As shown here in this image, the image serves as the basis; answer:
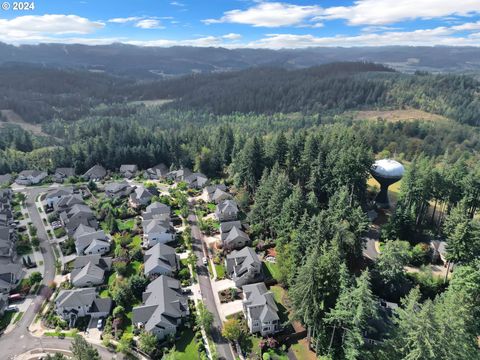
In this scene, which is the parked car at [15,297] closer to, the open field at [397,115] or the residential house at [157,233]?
the residential house at [157,233]

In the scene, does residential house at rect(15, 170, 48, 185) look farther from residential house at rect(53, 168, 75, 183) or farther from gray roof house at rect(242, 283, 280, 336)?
gray roof house at rect(242, 283, 280, 336)

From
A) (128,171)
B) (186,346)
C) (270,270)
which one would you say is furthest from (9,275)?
(128,171)

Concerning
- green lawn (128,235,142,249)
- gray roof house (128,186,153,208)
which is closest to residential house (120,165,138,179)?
gray roof house (128,186,153,208)

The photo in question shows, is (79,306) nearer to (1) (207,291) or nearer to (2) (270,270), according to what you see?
(1) (207,291)

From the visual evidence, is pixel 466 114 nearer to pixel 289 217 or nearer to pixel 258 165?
pixel 258 165

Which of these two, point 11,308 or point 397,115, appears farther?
point 397,115

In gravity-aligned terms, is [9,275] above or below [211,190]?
below

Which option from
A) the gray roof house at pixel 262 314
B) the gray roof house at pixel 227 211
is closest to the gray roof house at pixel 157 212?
the gray roof house at pixel 227 211
